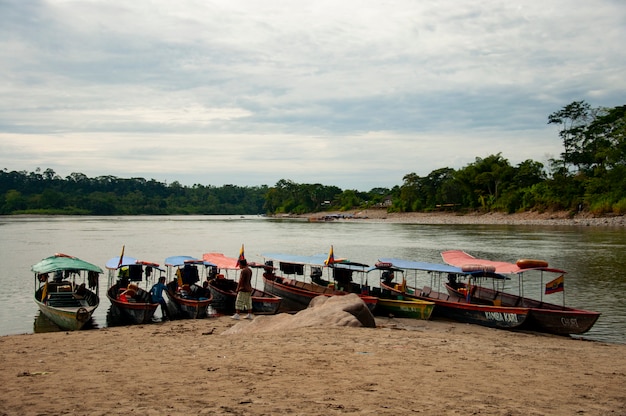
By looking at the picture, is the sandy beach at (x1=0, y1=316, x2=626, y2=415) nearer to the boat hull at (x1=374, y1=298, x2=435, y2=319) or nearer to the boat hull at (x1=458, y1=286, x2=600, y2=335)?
the boat hull at (x1=458, y1=286, x2=600, y2=335)

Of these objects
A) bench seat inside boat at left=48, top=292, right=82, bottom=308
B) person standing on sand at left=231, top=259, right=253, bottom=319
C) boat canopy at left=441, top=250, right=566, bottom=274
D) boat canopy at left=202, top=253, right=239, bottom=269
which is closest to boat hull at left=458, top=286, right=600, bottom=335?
boat canopy at left=441, top=250, right=566, bottom=274

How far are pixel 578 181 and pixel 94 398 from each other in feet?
290

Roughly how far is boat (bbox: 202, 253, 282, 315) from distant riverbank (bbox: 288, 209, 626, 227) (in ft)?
207

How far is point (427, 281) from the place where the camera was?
109 ft

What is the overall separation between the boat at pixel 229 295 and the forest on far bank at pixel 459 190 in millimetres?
65621

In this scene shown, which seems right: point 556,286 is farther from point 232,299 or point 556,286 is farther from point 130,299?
point 130,299

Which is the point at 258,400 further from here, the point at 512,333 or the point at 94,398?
the point at 512,333

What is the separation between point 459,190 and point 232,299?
9880 centimetres

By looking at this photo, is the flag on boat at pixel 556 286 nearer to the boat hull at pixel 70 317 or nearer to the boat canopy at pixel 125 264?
the boat canopy at pixel 125 264

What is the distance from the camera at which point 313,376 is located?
8320 millimetres

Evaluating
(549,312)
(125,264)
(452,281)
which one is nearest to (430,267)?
(452,281)

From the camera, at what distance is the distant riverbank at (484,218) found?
74.4 meters

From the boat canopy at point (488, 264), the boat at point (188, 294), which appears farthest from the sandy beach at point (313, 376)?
the boat at point (188, 294)

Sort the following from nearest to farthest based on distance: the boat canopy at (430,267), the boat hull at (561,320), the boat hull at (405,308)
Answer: the boat hull at (561,320) → the boat hull at (405,308) → the boat canopy at (430,267)
